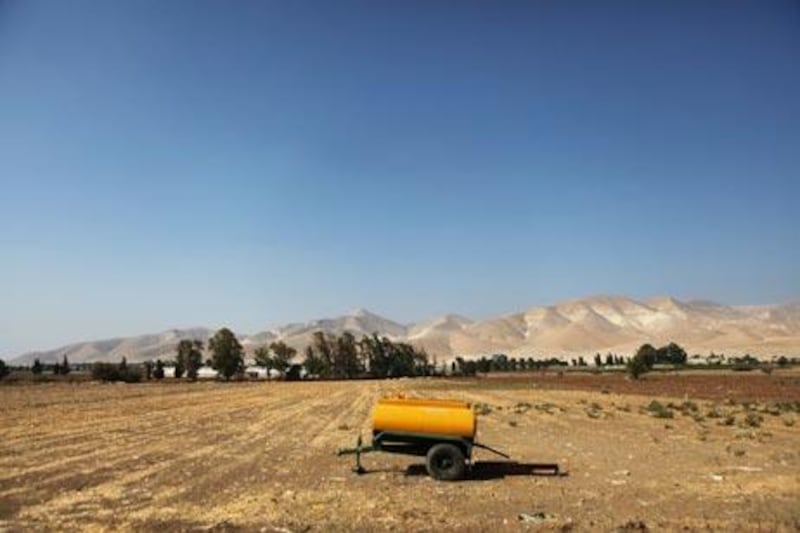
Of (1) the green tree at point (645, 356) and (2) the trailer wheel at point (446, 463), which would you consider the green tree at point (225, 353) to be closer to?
(1) the green tree at point (645, 356)

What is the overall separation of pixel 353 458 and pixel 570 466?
560cm

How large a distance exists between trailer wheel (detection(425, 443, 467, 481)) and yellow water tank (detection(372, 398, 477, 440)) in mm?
385

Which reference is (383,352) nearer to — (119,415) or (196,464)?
(119,415)

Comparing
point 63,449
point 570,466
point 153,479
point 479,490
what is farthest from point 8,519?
point 570,466

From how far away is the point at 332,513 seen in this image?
47.2 ft

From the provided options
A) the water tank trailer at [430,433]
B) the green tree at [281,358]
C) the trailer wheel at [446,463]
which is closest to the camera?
the trailer wheel at [446,463]

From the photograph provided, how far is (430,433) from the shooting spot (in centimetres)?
1869

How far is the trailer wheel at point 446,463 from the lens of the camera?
59.7 feet

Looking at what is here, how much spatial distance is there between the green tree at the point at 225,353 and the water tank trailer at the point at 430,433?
14552cm

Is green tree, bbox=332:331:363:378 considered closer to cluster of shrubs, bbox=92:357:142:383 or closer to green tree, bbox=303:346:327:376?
green tree, bbox=303:346:327:376

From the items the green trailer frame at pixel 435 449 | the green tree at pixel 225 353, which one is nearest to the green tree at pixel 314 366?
the green tree at pixel 225 353

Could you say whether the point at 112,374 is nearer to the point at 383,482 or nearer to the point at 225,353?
the point at 225,353

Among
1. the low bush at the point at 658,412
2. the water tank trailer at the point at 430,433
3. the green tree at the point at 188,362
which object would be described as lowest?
the low bush at the point at 658,412

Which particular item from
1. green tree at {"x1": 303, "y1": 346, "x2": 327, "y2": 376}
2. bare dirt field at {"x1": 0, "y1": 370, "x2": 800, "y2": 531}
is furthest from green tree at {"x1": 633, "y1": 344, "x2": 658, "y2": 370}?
bare dirt field at {"x1": 0, "y1": 370, "x2": 800, "y2": 531}
